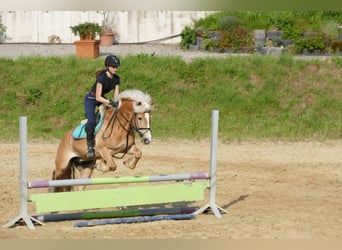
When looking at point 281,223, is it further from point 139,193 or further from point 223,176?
point 223,176

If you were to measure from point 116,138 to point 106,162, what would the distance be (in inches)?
13.3

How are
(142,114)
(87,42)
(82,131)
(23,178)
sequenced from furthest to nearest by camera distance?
(87,42), (82,131), (142,114), (23,178)

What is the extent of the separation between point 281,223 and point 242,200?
5.66 feet

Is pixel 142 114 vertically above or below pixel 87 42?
below

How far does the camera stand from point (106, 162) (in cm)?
985

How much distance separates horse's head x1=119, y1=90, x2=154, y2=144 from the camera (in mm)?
9398

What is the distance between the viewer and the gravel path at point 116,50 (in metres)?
21.5

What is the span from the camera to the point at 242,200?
11375mm

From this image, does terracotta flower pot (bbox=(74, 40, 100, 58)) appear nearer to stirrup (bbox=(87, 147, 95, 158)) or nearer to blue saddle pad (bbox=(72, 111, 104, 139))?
blue saddle pad (bbox=(72, 111, 104, 139))

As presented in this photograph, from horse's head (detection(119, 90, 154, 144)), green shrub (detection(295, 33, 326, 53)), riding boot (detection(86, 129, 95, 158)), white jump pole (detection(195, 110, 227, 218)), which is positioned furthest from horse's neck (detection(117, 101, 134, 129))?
green shrub (detection(295, 33, 326, 53))

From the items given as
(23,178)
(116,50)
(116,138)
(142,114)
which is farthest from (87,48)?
(23,178)

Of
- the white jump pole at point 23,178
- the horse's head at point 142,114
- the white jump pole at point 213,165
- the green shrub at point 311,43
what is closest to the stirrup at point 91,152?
the horse's head at point 142,114

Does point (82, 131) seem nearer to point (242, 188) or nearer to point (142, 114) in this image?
point (142, 114)

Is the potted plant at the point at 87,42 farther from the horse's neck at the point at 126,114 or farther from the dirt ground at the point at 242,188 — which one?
the horse's neck at the point at 126,114
